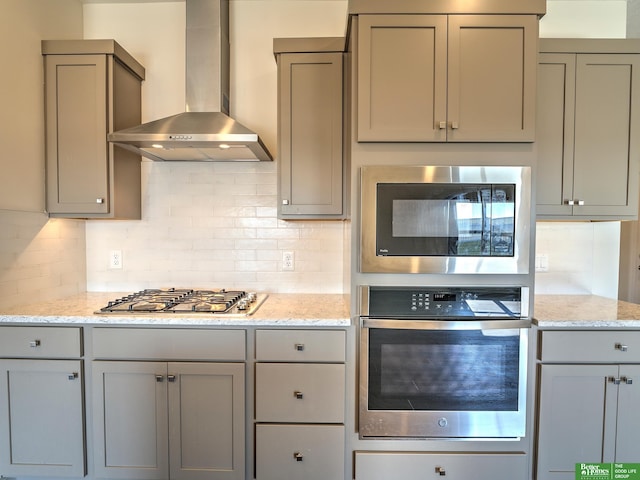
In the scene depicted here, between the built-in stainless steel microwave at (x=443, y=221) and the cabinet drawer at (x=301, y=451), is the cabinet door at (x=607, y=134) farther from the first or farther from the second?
the cabinet drawer at (x=301, y=451)

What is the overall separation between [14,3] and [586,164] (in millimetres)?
3353

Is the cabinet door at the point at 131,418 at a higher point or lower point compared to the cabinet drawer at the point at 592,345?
lower

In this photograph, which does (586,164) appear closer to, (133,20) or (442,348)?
(442,348)

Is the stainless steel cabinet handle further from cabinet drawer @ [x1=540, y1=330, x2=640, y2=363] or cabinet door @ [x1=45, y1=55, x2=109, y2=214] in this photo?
cabinet door @ [x1=45, y1=55, x2=109, y2=214]

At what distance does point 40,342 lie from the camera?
170 centimetres

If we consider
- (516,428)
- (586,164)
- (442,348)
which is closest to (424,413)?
(442,348)

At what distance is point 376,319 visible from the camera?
5.45 feet

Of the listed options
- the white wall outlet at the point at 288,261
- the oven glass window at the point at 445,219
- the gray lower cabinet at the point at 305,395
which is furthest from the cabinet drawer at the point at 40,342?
the oven glass window at the point at 445,219

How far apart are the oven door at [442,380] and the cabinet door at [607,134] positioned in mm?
990

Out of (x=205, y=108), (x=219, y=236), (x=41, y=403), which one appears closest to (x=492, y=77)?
(x=205, y=108)

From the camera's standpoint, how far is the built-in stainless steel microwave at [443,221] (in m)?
1.62

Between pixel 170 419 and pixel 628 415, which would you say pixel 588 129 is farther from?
pixel 170 419

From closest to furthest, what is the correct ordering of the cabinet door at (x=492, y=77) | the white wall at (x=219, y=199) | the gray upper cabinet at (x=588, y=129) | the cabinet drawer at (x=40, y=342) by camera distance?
the cabinet door at (x=492, y=77)
the cabinet drawer at (x=40, y=342)
the gray upper cabinet at (x=588, y=129)
the white wall at (x=219, y=199)

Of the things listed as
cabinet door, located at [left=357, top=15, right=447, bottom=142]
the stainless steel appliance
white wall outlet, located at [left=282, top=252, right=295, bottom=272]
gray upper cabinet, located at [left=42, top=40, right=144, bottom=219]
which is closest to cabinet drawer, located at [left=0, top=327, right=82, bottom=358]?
gray upper cabinet, located at [left=42, top=40, right=144, bottom=219]
